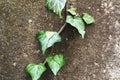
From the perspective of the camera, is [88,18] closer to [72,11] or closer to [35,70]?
[72,11]

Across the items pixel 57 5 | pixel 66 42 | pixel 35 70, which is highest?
pixel 57 5

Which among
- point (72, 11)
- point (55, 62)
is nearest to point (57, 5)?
point (72, 11)

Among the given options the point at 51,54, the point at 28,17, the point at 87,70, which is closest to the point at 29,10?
the point at 28,17

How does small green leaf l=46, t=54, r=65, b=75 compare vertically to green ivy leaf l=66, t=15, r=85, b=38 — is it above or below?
below

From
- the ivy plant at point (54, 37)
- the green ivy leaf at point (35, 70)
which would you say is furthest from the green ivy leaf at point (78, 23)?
the green ivy leaf at point (35, 70)

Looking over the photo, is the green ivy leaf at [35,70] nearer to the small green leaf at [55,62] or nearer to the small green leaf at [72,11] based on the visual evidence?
the small green leaf at [55,62]

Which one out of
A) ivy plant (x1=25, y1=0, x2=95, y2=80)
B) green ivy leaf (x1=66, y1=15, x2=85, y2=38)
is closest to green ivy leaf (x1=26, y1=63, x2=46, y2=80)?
ivy plant (x1=25, y1=0, x2=95, y2=80)

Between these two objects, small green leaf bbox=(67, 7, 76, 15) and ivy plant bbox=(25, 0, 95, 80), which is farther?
small green leaf bbox=(67, 7, 76, 15)

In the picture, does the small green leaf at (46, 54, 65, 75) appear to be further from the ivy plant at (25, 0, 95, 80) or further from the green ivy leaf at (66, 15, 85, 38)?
the green ivy leaf at (66, 15, 85, 38)
